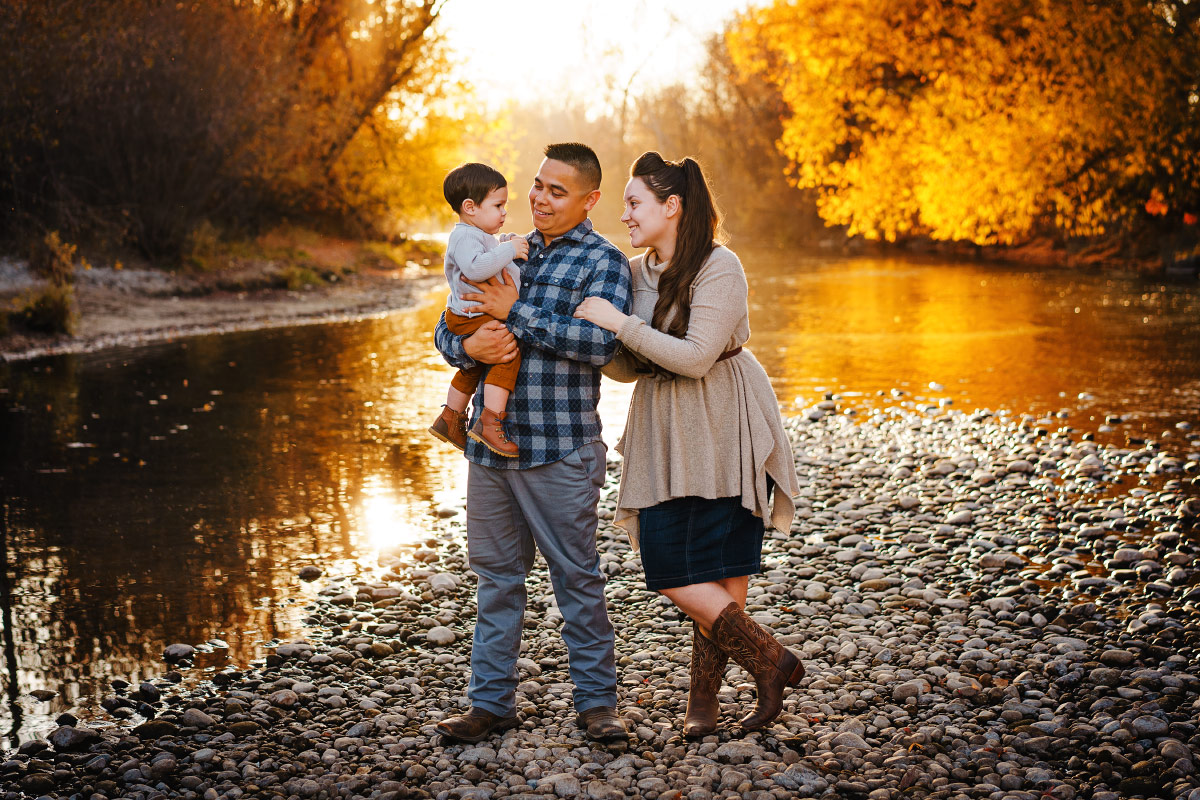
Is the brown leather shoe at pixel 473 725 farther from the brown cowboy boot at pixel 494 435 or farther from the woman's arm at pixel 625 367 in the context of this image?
the woman's arm at pixel 625 367

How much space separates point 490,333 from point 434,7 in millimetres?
30893

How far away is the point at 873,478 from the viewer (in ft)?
27.2

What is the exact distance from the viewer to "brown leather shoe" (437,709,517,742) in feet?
13.1

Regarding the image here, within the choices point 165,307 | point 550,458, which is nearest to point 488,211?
point 550,458

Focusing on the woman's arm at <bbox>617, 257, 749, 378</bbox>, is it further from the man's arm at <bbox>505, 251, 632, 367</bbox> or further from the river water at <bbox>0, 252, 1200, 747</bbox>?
the river water at <bbox>0, 252, 1200, 747</bbox>

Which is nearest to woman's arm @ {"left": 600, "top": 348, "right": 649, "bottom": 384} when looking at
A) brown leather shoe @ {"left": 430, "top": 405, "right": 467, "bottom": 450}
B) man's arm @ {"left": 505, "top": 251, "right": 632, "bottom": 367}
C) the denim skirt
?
man's arm @ {"left": 505, "top": 251, "right": 632, "bottom": 367}

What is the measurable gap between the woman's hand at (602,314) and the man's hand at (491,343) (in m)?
0.27

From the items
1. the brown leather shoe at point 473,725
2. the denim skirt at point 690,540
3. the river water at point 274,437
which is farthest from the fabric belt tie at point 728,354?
the river water at point 274,437

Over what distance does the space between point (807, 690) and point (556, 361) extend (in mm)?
1793

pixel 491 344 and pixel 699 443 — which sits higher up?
pixel 491 344

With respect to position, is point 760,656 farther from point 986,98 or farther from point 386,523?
point 986,98

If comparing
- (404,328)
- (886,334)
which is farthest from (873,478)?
(404,328)

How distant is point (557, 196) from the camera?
3.80 meters

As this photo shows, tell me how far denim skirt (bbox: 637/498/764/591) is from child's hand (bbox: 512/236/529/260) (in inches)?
41.4
